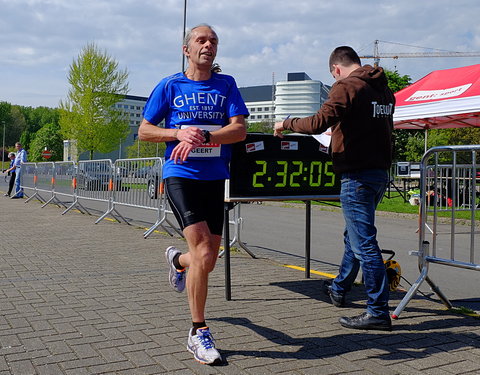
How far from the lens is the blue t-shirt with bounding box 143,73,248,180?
3693 mm

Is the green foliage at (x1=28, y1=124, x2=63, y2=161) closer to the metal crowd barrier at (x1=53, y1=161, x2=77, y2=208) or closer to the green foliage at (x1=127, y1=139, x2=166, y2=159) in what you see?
the green foliage at (x1=127, y1=139, x2=166, y2=159)

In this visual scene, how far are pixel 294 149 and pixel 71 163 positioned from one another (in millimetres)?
9850

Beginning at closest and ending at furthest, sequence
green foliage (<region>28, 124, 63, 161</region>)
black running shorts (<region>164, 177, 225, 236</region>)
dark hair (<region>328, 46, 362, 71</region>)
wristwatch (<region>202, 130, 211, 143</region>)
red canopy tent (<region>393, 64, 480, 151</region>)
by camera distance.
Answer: wristwatch (<region>202, 130, 211, 143</region>)
black running shorts (<region>164, 177, 225, 236</region>)
dark hair (<region>328, 46, 362, 71</region>)
red canopy tent (<region>393, 64, 480, 151</region>)
green foliage (<region>28, 124, 63, 161</region>)

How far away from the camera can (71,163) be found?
565 inches

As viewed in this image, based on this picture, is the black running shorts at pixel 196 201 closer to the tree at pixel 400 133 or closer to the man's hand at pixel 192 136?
the man's hand at pixel 192 136

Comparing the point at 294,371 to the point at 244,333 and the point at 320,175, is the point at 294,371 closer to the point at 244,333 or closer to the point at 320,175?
the point at 244,333

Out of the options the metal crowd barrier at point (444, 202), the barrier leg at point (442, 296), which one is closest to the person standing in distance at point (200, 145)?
the metal crowd barrier at point (444, 202)

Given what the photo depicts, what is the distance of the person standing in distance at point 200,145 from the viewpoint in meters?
3.57

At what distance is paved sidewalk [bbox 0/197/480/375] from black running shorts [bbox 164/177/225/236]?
0.86m

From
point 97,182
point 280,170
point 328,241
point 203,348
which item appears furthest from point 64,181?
point 203,348

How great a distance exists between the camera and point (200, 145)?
11.6 ft

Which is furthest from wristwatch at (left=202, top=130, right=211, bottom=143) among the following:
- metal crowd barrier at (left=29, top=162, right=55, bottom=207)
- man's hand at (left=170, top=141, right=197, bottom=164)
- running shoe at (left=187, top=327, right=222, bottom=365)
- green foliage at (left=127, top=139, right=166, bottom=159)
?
green foliage at (left=127, top=139, right=166, bottom=159)

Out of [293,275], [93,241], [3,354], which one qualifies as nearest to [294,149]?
[293,275]

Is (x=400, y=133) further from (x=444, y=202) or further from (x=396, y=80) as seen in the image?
(x=444, y=202)
